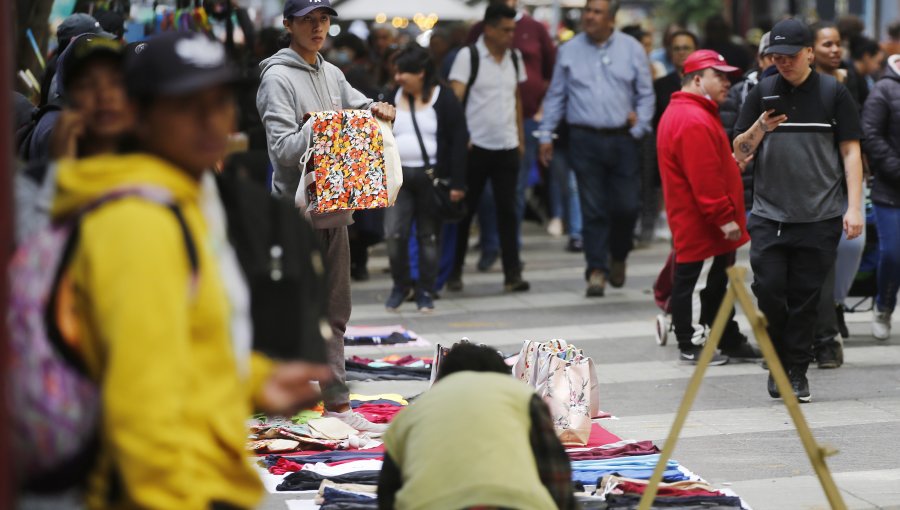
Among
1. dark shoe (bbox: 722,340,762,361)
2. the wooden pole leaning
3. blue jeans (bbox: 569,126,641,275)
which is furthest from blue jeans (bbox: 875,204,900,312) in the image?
the wooden pole leaning

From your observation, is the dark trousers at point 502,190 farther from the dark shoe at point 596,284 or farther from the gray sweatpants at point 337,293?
the gray sweatpants at point 337,293

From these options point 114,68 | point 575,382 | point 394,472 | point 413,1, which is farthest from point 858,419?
point 413,1

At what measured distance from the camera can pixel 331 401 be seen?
22.9ft

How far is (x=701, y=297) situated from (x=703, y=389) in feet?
3.15

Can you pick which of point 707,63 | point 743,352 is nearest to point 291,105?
point 707,63

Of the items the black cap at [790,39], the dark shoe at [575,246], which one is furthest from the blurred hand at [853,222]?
the dark shoe at [575,246]

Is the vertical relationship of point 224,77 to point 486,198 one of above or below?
above

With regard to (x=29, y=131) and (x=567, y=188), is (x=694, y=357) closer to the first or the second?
Result: (x=29, y=131)

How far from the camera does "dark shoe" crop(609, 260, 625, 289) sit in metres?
12.0

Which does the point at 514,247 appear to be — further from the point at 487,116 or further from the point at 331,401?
the point at 331,401

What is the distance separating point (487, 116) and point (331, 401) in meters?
5.33

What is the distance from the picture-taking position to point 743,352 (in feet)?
29.6

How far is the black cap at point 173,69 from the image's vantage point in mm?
2775

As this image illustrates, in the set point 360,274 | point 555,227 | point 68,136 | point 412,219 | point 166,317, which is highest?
point 68,136
